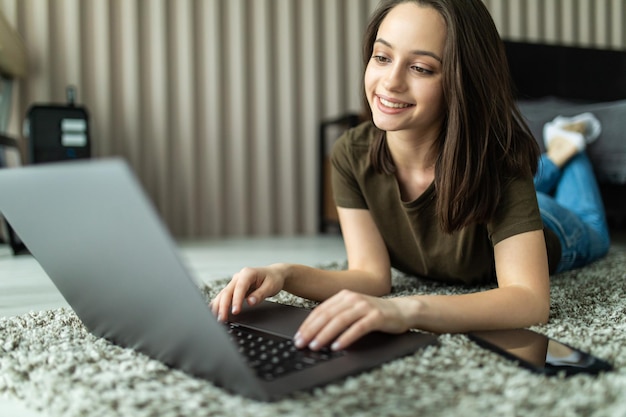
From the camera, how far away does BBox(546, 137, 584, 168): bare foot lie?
1606 mm

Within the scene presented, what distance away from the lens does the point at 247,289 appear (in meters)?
0.78

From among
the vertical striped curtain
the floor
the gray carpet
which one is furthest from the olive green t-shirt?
the vertical striped curtain

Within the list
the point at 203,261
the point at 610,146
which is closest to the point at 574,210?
the point at 610,146

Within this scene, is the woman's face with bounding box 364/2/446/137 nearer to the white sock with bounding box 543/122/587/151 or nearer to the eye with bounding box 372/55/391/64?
the eye with bounding box 372/55/391/64

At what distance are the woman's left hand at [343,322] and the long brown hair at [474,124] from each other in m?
0.32

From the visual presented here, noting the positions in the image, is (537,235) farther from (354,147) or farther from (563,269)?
(563,269)

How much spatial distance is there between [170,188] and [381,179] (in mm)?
1676

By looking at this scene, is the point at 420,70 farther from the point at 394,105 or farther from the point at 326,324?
the point at 326,324

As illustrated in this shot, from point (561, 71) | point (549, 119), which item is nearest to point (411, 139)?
point (549, 119)

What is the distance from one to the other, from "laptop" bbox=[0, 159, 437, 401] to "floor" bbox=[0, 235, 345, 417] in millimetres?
130

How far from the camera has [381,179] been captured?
1.05m

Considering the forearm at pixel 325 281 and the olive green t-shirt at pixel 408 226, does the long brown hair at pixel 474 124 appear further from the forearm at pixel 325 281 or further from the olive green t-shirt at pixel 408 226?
the forearm at pixel 325 281

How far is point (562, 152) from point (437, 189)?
2.84 feet

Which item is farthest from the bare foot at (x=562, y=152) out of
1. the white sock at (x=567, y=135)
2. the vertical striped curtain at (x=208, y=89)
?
the vertical striped curtain at (x=208, y=89)
